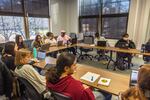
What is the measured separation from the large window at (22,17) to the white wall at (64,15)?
0.41 m

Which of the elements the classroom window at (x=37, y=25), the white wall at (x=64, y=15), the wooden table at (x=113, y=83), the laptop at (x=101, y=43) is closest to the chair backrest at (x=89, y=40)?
the laptop at (x=101, y=43)

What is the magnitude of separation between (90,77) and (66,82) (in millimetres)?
789

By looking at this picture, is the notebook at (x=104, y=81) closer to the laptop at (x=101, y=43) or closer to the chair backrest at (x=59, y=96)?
the chair backrest at (x=59, y=96)

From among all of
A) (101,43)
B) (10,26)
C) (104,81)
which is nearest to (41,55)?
(104,81)

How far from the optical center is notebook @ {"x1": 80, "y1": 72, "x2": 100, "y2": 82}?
183 cm

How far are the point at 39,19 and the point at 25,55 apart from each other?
4.94m

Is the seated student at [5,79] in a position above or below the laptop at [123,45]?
below

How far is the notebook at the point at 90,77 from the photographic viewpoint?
1.83 meters

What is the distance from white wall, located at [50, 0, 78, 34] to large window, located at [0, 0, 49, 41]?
1.36 feet

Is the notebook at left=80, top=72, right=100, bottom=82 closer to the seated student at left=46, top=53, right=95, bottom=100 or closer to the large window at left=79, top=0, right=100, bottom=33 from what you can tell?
the seated student at left=46, top=53, right=95, bottom=100

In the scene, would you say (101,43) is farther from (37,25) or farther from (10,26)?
(10,26)

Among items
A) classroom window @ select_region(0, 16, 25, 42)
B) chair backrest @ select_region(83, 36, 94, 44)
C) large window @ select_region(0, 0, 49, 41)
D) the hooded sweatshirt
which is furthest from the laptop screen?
classroom window @ select_region(0, 16, 25, 42)

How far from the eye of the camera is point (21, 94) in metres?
2.27

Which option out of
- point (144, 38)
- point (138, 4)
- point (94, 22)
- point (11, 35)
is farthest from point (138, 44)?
point (11, 35)
